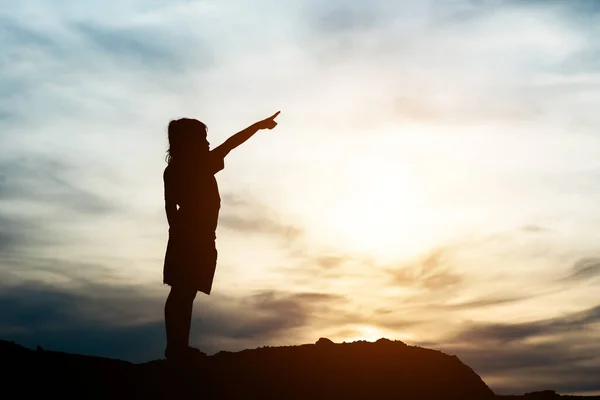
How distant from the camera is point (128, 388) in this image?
9172 mm

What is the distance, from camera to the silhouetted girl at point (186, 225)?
1015 centimetres

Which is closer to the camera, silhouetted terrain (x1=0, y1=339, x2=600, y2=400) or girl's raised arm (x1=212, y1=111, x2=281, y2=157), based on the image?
silhouetted terrain (x1=0, y1=339, x2=600, y2=400)

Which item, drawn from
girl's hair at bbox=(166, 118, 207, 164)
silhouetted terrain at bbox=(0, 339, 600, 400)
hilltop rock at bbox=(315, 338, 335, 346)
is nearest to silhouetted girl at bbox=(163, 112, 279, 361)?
girl's hair at bbox=(166, 118, 207, 164)

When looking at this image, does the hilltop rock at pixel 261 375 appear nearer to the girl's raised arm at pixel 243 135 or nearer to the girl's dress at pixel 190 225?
the girl's dress at pixel 190 225

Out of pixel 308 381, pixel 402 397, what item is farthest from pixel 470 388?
pixel 308 381

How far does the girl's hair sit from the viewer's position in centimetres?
1026

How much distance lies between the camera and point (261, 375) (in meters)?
10.1

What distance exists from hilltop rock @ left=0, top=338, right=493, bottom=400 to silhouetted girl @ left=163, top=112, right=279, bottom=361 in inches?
28.2

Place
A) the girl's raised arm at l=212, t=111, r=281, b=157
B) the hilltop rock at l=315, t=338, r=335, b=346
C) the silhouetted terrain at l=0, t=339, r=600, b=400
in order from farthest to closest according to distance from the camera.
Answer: the hilltop rock at l=315, t=338, r=335, b=346, the girl's raised arm at l=212, t=111, r=281, b=157, the silhouetted terrain at l=0, t=339, r=600, b=400

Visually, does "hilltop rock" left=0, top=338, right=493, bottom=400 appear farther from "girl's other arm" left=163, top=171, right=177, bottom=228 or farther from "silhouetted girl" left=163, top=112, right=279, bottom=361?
"girl's other arm" left=163, top=171, right=177, bottom=228

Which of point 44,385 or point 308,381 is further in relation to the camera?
point 308,381

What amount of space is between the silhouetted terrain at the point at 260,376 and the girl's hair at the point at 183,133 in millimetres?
3185

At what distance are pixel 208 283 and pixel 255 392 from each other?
1799 mm

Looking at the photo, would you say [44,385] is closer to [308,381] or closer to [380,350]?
[308,381]
